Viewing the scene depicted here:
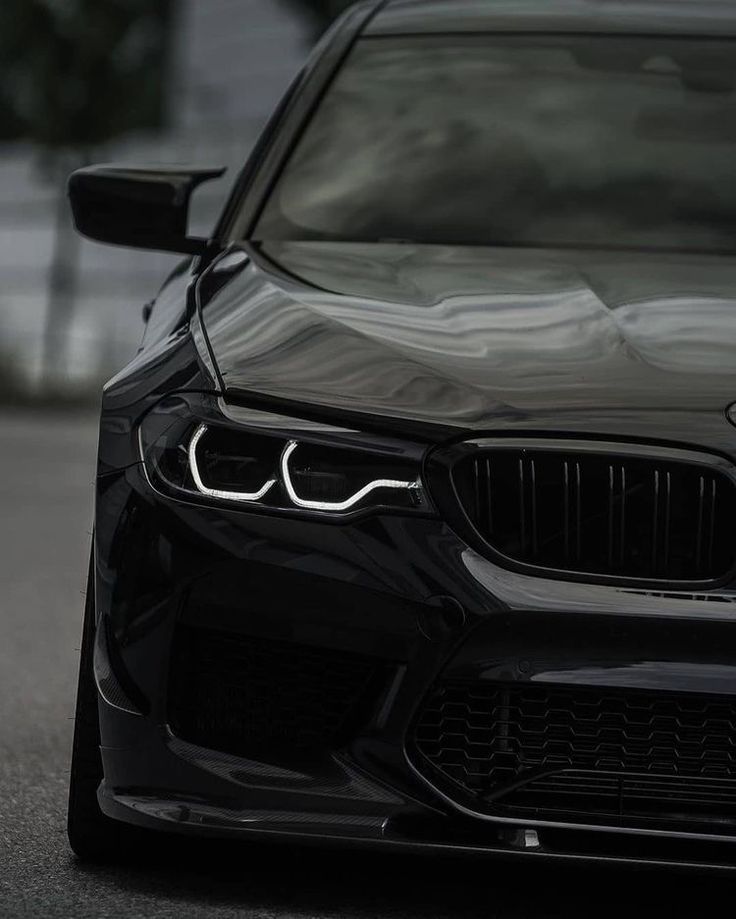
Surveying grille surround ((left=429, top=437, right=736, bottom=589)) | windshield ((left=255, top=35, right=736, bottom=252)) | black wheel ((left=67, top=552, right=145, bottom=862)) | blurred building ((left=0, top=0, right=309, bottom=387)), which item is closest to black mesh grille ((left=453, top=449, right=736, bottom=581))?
grille surround ((left=429, top=437, right=736, bottom=589))

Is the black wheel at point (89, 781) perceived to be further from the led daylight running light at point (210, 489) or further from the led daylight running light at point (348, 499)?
the led daylight running light at point (348, 499)

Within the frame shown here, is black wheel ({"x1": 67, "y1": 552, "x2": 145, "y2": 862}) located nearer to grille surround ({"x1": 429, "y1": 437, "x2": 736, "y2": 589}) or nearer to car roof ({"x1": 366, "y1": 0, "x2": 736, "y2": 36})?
grille surround ({"x1": 429, "y1": 437, "x2": 736, "y2": 589})

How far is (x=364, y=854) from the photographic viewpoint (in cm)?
380

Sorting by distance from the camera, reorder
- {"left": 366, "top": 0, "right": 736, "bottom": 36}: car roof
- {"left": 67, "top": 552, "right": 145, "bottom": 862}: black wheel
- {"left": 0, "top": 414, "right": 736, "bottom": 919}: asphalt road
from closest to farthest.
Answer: {"left": 0, "top": 414, "right": 736, "bottom": 919}: asphalt road, {"left": 67, "top": 552, "right": 145, "bottom": 862}: black wheel, {"left": 366, "top": 0, "right": 736, "bottom": 36}: car roof

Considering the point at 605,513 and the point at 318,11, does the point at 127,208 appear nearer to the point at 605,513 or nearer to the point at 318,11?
the point at 605,513

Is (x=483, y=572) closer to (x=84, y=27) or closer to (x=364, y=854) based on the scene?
(x=364, y=854)

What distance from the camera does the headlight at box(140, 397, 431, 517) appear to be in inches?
128

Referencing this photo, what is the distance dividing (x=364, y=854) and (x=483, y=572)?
80 cm

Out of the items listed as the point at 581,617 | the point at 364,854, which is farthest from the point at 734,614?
the point at 364,854

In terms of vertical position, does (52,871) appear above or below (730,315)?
below

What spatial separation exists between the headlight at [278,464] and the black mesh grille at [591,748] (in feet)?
1.02

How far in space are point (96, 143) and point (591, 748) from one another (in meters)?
25.0

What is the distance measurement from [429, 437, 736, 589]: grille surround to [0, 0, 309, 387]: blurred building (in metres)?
17.8

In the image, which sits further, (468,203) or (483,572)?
(468,203)
